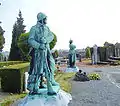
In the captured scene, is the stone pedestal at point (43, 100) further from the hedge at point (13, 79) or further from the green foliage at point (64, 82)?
the hedge at point (13, 79)

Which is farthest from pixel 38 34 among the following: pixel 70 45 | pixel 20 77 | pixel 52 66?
pixel 70 45

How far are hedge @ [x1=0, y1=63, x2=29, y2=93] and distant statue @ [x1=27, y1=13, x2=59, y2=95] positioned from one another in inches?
189

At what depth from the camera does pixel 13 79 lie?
15.7 m

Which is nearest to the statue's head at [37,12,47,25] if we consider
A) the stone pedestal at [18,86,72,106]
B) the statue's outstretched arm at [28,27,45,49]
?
the statue's outstretched arm at [28,27,45,49]

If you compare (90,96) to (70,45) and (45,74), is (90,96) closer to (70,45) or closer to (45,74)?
(45,74)

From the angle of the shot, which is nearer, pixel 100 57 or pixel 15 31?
pixel 100 57

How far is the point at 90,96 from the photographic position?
13.3m

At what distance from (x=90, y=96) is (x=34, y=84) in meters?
3.46

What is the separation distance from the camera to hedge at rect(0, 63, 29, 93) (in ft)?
51.1

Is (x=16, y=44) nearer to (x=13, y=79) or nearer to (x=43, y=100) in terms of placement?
(x=13, y=79)

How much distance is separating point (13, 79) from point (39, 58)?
538cm

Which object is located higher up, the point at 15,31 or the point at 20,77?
the point at 15,31

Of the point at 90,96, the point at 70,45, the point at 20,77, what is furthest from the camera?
the point at 70,45

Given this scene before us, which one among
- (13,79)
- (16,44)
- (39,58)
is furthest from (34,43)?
(16,44)
